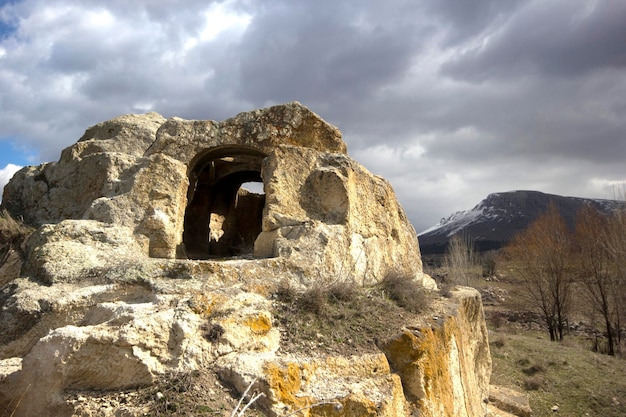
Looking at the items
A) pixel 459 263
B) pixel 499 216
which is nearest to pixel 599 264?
pixel 459 263

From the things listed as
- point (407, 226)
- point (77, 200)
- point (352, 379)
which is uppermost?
point (77, 200)

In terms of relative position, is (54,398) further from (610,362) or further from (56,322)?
(610,362)

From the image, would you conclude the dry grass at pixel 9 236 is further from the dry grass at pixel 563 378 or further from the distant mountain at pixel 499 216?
the distant mountain at pixel 499 216

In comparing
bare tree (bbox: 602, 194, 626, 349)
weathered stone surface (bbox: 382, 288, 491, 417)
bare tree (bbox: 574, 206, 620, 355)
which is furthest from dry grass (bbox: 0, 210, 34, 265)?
bare tree (bbox: 602, 194, 626, 349)

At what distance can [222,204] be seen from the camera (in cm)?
1204

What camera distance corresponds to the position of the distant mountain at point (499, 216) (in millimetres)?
70062

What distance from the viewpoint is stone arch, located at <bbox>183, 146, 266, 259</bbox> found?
25.6ft

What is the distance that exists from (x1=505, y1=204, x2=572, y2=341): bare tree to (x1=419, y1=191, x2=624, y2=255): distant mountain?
1487 inches

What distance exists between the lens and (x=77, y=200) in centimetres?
748

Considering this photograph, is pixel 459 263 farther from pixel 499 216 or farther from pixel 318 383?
pixel 499 216

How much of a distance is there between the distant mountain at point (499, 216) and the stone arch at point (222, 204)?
53.6m

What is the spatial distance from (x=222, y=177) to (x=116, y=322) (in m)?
7.01

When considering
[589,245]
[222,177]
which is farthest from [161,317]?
[589,245]

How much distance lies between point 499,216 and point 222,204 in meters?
79.9
